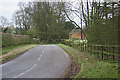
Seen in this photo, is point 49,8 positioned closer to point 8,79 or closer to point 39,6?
point 39,6

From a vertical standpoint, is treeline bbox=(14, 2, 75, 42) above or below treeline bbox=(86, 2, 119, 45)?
above

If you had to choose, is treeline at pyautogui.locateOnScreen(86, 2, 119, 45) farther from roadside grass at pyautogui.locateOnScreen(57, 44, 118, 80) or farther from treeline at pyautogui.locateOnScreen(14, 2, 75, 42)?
treeline at pyautogui.locateOnScreen(14, 2, 75, 42)

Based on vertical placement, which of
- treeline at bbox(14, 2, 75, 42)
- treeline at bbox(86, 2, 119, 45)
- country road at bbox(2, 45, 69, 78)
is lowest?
country road at bbox(2, 45, 69, 78)

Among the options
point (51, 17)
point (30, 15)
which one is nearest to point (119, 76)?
point (51, 17)

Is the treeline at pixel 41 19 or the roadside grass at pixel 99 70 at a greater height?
the treeline at pixel 41 19

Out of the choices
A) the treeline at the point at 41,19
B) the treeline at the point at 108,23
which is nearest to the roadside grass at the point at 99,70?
the treeline at the point at 108,23

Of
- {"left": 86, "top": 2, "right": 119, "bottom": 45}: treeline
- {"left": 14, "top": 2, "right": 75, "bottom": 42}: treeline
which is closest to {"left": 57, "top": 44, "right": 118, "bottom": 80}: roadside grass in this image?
{"left": 86, "top": 2, "right": 119, "bottom": 45}: treeline

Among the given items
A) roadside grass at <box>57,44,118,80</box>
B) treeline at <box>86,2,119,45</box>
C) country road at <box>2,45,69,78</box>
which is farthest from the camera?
country road at <box>2,45,69,78</box>

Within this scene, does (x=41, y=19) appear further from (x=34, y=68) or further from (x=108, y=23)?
(x=108, y=23)

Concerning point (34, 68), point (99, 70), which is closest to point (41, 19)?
point (34, 68)

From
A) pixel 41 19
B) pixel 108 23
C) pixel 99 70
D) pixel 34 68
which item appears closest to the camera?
pixel 108 23

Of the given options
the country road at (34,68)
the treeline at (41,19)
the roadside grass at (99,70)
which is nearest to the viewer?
the roadside grass at (99,70)

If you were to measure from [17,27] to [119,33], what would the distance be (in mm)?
61796

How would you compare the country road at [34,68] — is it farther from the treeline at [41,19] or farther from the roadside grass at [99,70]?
the treeline at [41,19]
